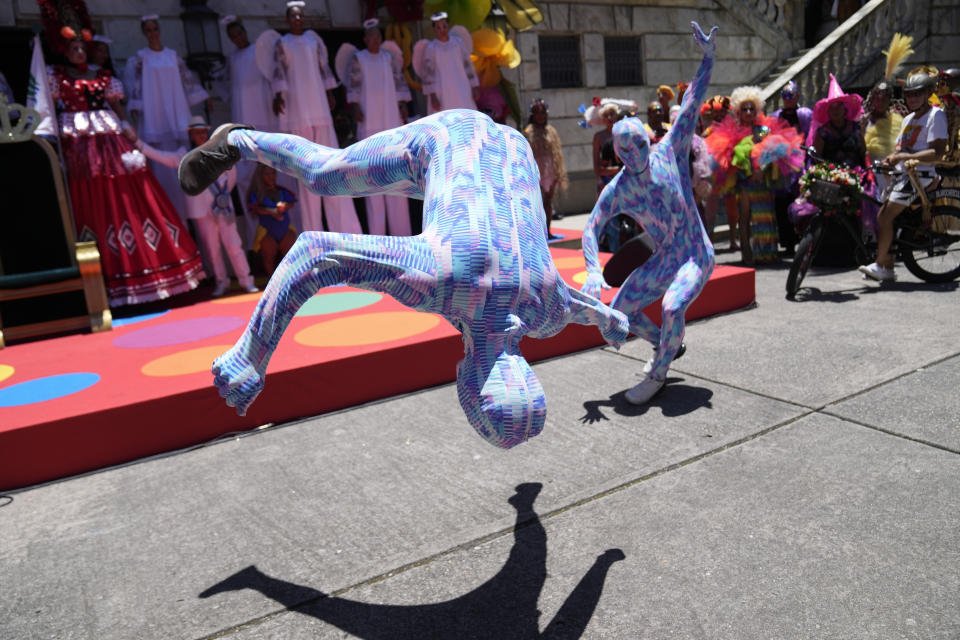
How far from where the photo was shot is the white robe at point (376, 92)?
7664 millimetres

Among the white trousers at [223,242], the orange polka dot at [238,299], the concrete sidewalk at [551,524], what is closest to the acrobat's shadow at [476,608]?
the concrete sidewalk at [551,524]

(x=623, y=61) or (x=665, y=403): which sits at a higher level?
(x=623, y=61)

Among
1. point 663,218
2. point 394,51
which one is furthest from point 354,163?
point 394,51

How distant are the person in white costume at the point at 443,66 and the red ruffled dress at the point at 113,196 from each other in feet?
10.7

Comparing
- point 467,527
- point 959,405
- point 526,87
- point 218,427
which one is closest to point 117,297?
point 218,427

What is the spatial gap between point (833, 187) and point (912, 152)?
83 cm

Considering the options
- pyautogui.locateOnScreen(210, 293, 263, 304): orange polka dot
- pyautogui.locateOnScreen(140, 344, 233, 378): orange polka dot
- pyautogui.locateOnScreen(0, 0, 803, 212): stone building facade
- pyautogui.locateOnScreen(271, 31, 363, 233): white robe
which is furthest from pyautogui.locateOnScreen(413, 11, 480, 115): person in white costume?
pyautogui.locateOnScreen(140, 344, 233, 378): orange polka dot

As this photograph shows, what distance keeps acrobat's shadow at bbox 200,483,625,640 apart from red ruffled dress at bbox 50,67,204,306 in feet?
15.0

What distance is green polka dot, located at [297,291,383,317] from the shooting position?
18.8 feet

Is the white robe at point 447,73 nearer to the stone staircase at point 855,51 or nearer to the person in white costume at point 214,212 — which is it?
the person in white costume at point 214,212

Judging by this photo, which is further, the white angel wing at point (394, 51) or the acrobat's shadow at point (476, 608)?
the white angel wing at point (394, 51)

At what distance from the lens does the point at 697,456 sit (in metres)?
3.21

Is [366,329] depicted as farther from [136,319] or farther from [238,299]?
[136,319]

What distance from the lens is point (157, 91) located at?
6.71 metres
